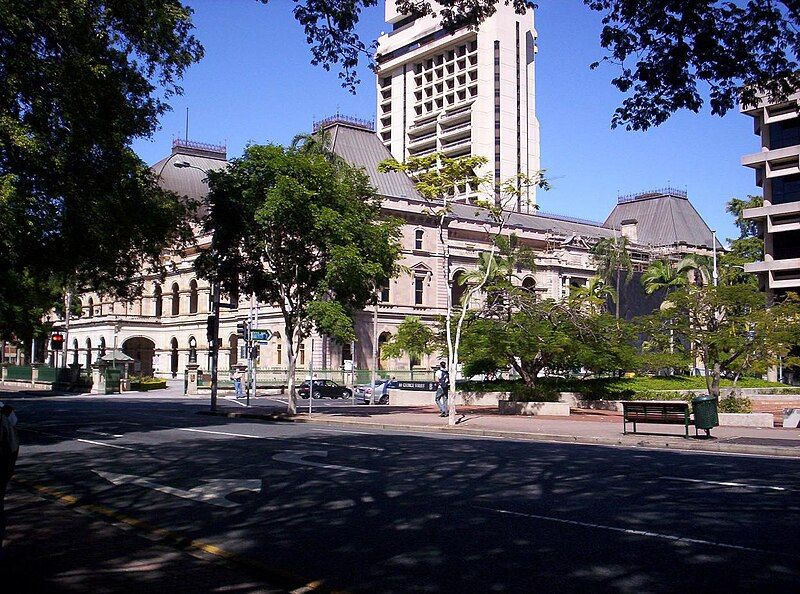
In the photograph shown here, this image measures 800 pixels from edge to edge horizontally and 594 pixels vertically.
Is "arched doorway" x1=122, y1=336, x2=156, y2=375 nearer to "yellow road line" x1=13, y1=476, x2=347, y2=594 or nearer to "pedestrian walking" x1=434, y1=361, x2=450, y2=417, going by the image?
"pedestrian walking" x1=434, y1=361, x2=450, y2=417

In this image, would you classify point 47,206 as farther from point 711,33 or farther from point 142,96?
point 711,33

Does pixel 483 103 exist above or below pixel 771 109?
above

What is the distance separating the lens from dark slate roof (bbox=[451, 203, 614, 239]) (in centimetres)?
8061

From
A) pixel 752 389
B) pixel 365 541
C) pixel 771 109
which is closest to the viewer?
pixel 365 541

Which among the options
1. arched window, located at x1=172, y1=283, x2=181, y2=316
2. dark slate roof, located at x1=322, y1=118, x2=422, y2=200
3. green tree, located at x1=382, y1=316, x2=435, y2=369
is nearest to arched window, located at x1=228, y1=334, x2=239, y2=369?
arched window, located at x1=172, y1=283, x2=181, y2=316

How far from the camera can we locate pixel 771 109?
191 ft

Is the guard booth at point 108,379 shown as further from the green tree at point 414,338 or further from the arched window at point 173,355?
the green tree at point 414,338

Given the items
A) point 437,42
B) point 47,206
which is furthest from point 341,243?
point 437,42

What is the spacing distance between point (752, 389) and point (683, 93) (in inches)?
1418

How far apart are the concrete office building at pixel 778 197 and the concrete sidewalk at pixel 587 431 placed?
34.6 m

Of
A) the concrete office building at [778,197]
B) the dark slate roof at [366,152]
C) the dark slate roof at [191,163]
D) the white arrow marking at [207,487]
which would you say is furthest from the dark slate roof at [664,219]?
the white arrow marking at [207,487]

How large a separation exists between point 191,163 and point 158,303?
15.7m

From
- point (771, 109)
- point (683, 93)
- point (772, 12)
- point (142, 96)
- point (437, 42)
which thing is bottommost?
point (683, 93)

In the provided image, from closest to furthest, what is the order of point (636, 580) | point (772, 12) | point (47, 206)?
1. point (636, 580)
2. point (772, 12)
3. point (47, 206)
